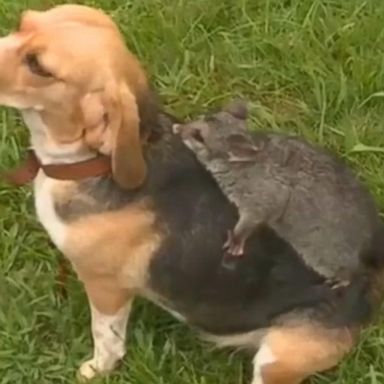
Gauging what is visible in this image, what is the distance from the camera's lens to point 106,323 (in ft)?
13.9

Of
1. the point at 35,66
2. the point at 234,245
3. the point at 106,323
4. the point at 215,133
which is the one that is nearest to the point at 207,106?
the point at 106,323

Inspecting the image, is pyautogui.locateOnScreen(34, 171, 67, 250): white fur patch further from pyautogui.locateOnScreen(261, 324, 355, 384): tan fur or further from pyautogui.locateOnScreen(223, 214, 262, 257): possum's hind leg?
pyautogui.locateOnScreen(261, 324, 355, 384): tan fur

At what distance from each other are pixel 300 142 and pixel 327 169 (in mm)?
145

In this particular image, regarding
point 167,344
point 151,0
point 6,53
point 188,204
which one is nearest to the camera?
point 6,53

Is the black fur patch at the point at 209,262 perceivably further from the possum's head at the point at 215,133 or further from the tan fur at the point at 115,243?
the possum's head at the point at 215,133

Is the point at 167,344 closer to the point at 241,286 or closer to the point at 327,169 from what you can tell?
the point at 241,286

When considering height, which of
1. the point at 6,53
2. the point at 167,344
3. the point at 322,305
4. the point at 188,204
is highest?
the point at 6,53

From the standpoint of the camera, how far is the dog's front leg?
4.14 metres

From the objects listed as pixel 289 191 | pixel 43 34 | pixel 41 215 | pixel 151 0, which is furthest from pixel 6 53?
pixel 151 0

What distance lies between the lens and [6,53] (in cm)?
371

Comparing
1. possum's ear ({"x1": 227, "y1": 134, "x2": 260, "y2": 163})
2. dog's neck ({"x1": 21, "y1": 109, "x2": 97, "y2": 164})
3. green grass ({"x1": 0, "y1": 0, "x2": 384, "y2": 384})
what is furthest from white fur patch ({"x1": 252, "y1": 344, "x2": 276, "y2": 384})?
dog's neck ({"x1": 21, "y1": 109, "x2": 97, "y2": 164})

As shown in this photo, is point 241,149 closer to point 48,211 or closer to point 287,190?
point 287,190

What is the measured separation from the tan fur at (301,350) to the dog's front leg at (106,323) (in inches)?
17.3

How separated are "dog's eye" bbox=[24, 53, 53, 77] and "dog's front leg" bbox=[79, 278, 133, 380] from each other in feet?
2.25
